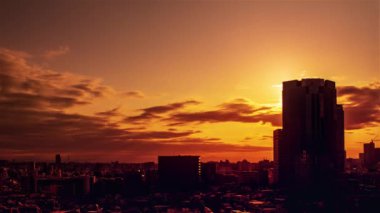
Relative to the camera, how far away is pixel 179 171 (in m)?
30.4

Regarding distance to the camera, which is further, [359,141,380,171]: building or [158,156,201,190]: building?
[359,141,380,171]: building

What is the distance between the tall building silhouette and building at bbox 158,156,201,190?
462 centimetres

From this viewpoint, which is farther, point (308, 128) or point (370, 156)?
point (370, 156)

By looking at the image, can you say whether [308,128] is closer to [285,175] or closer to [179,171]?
[285,175]

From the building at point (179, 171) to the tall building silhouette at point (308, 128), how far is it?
4.62 metres

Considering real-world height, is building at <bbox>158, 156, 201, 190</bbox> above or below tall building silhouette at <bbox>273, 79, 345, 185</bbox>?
below

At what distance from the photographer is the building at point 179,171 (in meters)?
30.2

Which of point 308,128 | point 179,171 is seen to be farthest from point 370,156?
point 179,171

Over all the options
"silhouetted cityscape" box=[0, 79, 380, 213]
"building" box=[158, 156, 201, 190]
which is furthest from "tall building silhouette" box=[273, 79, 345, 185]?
"building" box=[158, 156, 201, 190]

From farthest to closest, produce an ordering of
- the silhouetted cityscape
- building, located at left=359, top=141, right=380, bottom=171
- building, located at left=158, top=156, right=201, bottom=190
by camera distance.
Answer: building, located at left=359, top=141, right=380, bottom=171 → building, located at left=158, top=156, right=201, bottom=190 → the silhouetted cityscape

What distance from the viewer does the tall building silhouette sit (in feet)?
98.5

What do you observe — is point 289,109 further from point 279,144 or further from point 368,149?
point 368,149

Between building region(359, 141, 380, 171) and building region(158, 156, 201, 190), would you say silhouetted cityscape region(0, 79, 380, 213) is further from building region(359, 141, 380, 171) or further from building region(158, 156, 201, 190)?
building region(359, 141, 380, 171)

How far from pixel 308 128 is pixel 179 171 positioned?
24.5 ft
